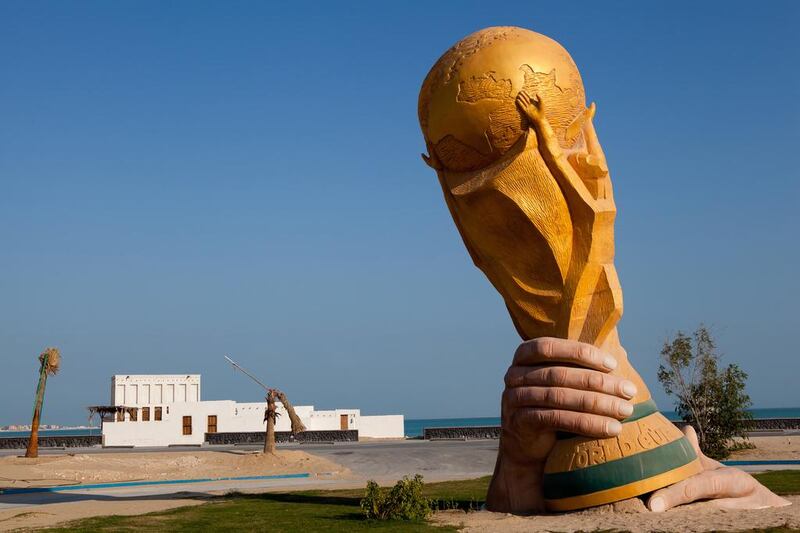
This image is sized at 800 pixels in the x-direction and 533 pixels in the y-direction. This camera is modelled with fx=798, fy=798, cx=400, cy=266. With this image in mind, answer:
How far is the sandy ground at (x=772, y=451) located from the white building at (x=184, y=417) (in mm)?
24607

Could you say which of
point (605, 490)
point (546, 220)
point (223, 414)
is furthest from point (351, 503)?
point (223, 414)

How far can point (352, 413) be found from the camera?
5119 centimetres

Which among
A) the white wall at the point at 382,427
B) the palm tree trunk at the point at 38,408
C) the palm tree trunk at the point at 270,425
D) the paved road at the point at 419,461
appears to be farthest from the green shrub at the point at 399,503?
the white wall at the point at 382,427

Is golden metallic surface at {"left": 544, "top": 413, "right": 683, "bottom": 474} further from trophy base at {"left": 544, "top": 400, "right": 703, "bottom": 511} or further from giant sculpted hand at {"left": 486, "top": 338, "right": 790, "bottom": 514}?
giant sculpted hand at {"left": 486, "top": 338, "right": 790, "bottom": 514}

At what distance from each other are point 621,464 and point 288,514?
6116 millimetres

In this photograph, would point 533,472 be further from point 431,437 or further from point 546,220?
point 431,437

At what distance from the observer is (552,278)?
449 inches

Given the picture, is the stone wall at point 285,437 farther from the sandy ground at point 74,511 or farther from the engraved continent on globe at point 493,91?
the engraved continent on globe at point 493,91

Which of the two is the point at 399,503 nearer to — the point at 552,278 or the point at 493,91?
the point at 552,278

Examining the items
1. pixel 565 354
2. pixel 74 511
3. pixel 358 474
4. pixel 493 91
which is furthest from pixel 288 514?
pixel 358 474

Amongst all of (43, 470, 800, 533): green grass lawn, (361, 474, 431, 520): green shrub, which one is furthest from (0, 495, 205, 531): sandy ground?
(361, 474, 431, 520): green shrub

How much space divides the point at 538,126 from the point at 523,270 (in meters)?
2.07

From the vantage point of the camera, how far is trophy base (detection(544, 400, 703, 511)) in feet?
34.2

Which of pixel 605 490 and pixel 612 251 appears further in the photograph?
pixel 612 251
